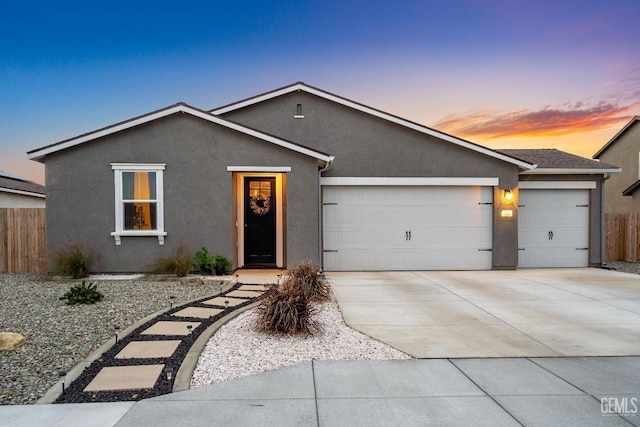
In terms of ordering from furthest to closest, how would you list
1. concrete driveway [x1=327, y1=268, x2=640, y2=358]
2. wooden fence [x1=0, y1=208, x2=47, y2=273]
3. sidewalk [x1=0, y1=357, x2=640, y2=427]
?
wooden fence [x1=0, y1=208, x2=47, y2=273]
concrete driveway [x1=327, y1=268, x2=640, y2=358]
sidewalk [x1=0, y1=357, x2=640, y2=427]

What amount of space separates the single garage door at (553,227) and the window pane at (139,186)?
10376mm

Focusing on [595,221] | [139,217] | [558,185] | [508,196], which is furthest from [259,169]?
[595,221]

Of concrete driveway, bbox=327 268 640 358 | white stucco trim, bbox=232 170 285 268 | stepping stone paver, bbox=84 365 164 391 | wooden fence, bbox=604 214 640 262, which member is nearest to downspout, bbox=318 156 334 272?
concrete driveway, bbox=327 268 640 358

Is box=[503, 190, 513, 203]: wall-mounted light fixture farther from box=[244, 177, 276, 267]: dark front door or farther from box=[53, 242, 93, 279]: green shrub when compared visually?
box=[53, 242, 93, 279]: green shrub

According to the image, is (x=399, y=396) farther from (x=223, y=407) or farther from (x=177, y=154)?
(x=177, y=154)

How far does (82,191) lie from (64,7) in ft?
23.4

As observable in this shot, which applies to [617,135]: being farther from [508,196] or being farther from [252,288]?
[252,288]

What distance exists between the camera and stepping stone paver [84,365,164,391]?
3.49 meters

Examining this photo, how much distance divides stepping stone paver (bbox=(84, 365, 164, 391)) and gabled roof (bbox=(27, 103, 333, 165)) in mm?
6661

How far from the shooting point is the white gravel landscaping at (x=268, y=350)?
12.7ft

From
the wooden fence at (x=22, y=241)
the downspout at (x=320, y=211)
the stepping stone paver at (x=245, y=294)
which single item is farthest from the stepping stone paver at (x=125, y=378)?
the wooden fence at (x=22, y=241)

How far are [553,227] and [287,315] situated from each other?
33.0 ft

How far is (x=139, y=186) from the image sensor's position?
31.6ft

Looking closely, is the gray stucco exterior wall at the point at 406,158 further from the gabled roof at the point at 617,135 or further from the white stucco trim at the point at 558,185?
the gabled roof at the point at 617,135
